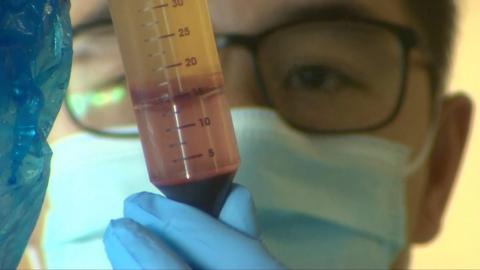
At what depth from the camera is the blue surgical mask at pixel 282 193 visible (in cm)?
90

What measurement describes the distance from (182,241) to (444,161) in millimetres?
761

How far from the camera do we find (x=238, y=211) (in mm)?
621

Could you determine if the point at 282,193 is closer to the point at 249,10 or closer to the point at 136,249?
the point at 249,10

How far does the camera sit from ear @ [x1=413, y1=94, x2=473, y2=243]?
4.08ft

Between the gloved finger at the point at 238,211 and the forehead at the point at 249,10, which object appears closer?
the gloved finger at the point at 238,211

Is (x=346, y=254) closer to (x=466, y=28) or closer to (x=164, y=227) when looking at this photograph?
(x=164, y=227)

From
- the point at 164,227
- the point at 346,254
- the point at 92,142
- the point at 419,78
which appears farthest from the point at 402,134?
the point at 164,227

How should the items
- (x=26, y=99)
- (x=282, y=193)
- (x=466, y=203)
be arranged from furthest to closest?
(x=466, y=203)
(x=282, y=193)
(x=26, y=99)

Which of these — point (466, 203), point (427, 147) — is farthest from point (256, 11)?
point (466, 203)

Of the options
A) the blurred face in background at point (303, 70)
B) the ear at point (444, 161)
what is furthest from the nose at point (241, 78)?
the ear at point (444, 161)

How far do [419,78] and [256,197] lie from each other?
0.36 metres

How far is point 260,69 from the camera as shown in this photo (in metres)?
0.96

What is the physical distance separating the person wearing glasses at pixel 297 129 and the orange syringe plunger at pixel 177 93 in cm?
26

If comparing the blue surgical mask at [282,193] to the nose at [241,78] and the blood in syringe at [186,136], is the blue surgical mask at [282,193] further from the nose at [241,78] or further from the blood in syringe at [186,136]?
the blood in syringe at [186,136]
